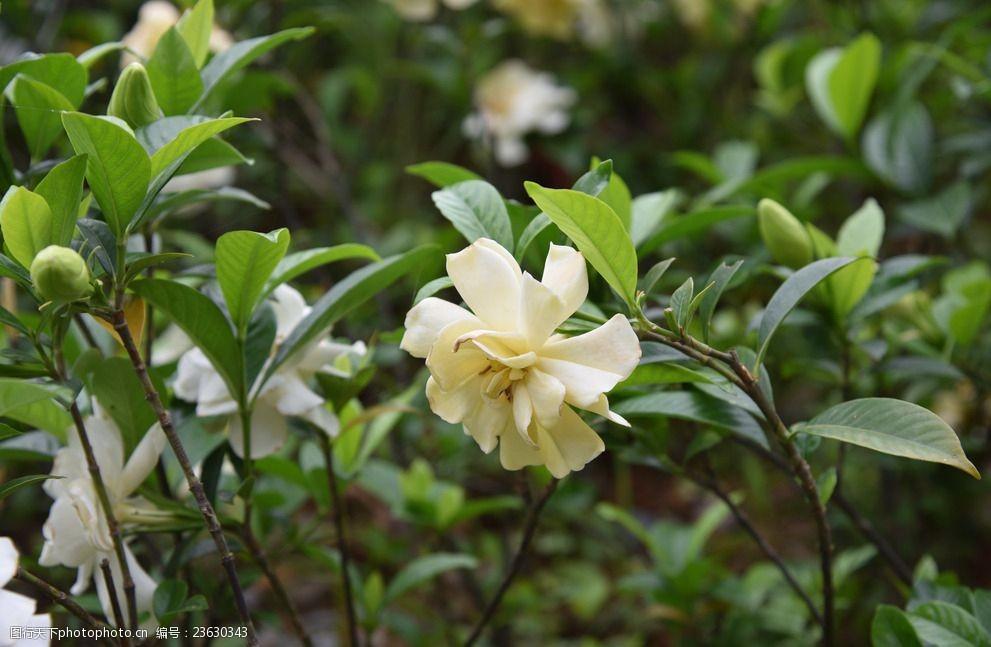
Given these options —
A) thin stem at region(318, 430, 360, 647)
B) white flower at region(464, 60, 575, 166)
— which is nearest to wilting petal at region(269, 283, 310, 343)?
thin stem at region(318, 430, 360, 647)

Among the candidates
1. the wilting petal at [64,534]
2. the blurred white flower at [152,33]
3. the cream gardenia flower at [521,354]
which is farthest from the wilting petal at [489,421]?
the blurred white flower at [152,33]

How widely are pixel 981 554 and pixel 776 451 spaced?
3.66 ft

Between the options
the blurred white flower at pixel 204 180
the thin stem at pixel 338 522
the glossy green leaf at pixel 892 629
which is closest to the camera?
the glossy green leaf at pixel 892 629

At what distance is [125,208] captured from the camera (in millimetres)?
646

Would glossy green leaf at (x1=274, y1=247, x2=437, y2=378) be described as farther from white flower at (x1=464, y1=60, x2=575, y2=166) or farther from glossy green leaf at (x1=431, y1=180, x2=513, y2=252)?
white flower at (x1=464, y1=60, x2=575, y2=166)

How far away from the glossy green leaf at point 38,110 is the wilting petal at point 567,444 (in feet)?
1.56

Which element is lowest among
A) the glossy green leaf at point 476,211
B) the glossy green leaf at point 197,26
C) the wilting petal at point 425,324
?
the wilting petal at point 425,324

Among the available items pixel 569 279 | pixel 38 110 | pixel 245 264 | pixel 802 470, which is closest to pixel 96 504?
pixel 245 264

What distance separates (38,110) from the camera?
772 mm

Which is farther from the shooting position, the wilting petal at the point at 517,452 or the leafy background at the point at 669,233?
the leafy background at the point at 669,233

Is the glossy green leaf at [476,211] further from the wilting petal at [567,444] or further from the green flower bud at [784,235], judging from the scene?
the green flower bud at [784,235]

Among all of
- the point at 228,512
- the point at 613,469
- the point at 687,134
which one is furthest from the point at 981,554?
the point at 228,512

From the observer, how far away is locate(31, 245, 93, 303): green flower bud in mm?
560

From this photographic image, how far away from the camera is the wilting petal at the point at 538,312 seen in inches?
22.9
